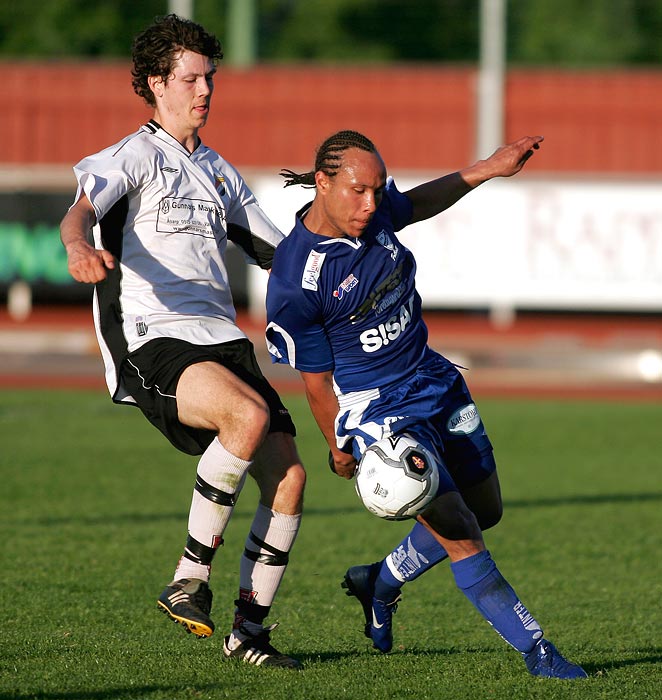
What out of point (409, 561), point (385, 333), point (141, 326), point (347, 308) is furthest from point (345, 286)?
point (409, 561)

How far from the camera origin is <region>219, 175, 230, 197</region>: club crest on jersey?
557 centimetres

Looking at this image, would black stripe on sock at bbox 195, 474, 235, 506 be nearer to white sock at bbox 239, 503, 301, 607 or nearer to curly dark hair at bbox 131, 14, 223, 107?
white sock at bbox 239, 503, 301, 607

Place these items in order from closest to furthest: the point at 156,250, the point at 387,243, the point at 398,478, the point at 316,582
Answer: the point at 398,478, the point at 387,243, the point at 156,250, the point at 316,582

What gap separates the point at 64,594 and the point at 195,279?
2285 mm

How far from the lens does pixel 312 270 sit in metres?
5.01

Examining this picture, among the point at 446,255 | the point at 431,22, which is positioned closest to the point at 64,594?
the point at 446,255

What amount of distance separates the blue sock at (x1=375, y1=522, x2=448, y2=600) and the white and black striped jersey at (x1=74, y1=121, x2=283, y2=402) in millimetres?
1160

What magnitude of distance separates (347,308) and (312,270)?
0.20m

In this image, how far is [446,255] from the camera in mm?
23234

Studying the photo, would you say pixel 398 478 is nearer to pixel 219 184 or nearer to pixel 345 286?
pixel 345 286

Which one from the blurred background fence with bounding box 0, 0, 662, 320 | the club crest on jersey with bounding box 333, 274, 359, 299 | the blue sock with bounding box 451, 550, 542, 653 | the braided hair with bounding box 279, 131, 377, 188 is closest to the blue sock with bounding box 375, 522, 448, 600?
the blue sock with bounding box 451, 550, 542, 653

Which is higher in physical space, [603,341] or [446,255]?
[446,255]

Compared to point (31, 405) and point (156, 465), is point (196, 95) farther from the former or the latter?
point (31, 405)

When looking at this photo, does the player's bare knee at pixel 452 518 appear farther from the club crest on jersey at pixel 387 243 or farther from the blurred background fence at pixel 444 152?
the blurred background fence at pixel 444 152
